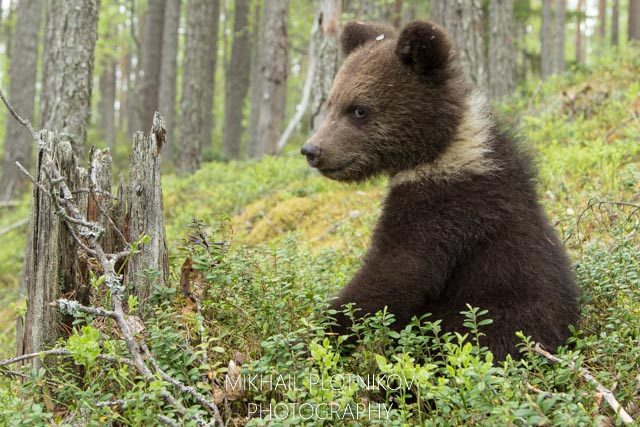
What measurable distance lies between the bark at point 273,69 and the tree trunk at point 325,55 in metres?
4.16

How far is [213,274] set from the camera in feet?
12.4

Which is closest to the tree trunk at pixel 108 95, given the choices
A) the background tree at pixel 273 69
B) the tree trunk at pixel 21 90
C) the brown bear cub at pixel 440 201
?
the tree trunk at pixel 21 90

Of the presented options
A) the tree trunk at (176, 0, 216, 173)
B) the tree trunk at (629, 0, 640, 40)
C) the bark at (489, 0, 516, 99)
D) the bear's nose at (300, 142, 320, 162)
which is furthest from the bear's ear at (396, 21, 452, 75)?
the tree trunk at (629, 0, 640, 40)

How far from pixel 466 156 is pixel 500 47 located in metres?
12.6

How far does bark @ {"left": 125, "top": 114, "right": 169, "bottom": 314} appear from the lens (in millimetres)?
3828

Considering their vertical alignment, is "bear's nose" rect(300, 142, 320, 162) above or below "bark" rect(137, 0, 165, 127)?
below

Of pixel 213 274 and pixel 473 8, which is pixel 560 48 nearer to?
pixel 473 8

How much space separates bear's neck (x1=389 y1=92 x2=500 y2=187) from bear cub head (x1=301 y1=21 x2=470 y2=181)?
0.13ft

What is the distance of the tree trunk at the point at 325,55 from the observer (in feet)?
33.1

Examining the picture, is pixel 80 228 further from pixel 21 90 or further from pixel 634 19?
pixel 634 19

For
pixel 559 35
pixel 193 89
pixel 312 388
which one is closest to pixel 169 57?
pixel 193 89

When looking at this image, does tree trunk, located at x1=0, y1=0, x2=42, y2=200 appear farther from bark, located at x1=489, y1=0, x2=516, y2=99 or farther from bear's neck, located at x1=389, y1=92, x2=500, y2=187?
bear's neck, located at x1=389, y1=92, x2=500, y2=187

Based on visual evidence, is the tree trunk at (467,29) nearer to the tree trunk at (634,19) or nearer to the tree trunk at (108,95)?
the tree trunk at (634,19)

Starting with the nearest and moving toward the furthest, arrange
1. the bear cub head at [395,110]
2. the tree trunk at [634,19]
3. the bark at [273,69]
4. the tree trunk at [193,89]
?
the bear cub head at [395,110] < the bark at [273,69] < the tree trunk at [193,89] < the tree trunk at [634,19]
